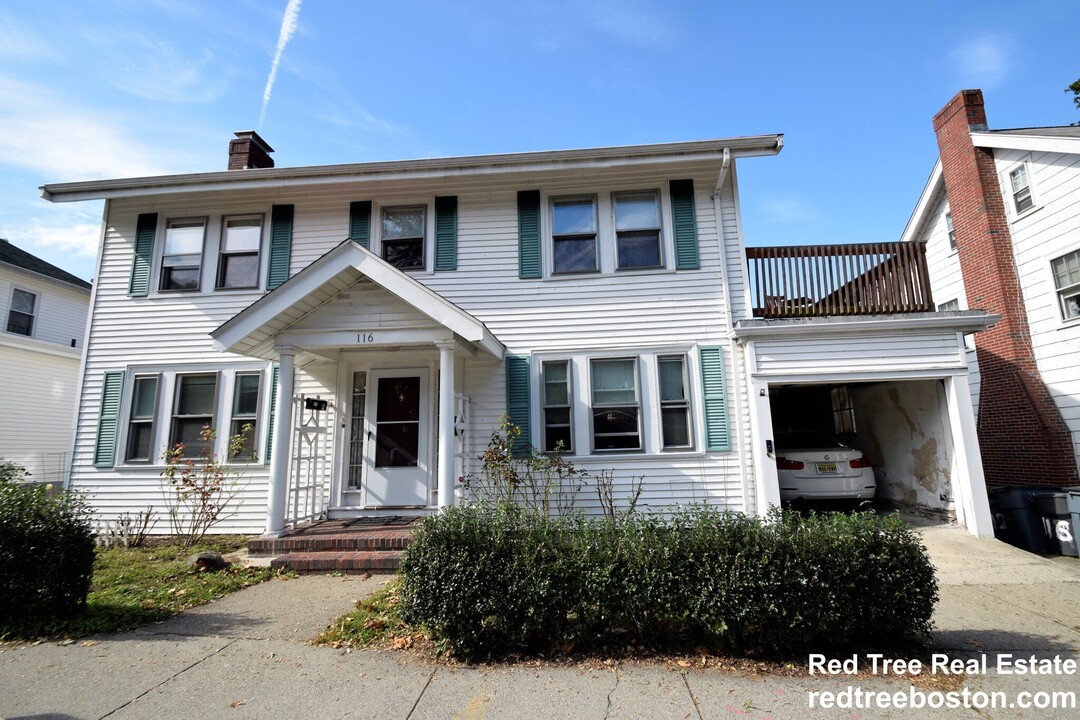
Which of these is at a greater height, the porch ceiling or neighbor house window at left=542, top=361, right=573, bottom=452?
the porch ceiling

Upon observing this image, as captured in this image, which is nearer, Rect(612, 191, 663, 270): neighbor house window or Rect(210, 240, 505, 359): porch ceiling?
Rect(210, 240, 505, 359): porch ceiling

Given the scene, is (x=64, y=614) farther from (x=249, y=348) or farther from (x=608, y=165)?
(x=608, y=165)

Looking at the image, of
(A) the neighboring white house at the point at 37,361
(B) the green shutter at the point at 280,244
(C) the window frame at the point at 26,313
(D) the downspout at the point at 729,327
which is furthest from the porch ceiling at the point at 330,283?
(C) the window frame at the point at 26,313

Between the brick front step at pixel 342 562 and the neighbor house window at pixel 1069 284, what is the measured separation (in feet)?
40.6

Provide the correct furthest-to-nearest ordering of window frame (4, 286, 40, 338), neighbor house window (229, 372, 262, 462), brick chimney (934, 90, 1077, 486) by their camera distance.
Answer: window frame (4, 286, 40, 338), brick chimney (934, 90, 1077, 486), neighbor house window (229, 372, 262, 462)

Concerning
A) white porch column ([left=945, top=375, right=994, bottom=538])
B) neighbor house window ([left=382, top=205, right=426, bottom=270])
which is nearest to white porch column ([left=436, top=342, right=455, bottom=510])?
neighbor house window ([left=382, top=205, right=426, bottom=270])

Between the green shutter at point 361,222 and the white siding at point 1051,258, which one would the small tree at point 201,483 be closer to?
the green shutter at point 361,222

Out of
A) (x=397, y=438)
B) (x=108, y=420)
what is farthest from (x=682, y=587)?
(x=108, y=420)

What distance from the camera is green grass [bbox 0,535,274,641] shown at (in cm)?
459

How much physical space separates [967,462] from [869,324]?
7.67ft

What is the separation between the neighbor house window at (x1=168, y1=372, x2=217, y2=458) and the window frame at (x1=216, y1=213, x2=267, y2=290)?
1.59 m

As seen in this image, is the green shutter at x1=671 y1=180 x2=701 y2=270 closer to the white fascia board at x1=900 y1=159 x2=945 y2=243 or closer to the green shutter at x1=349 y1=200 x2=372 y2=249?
the green shutter at x1=349 y1=200 x2=372 y2=249

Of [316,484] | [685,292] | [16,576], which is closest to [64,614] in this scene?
[16,576]

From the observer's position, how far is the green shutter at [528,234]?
8758 millimetres
